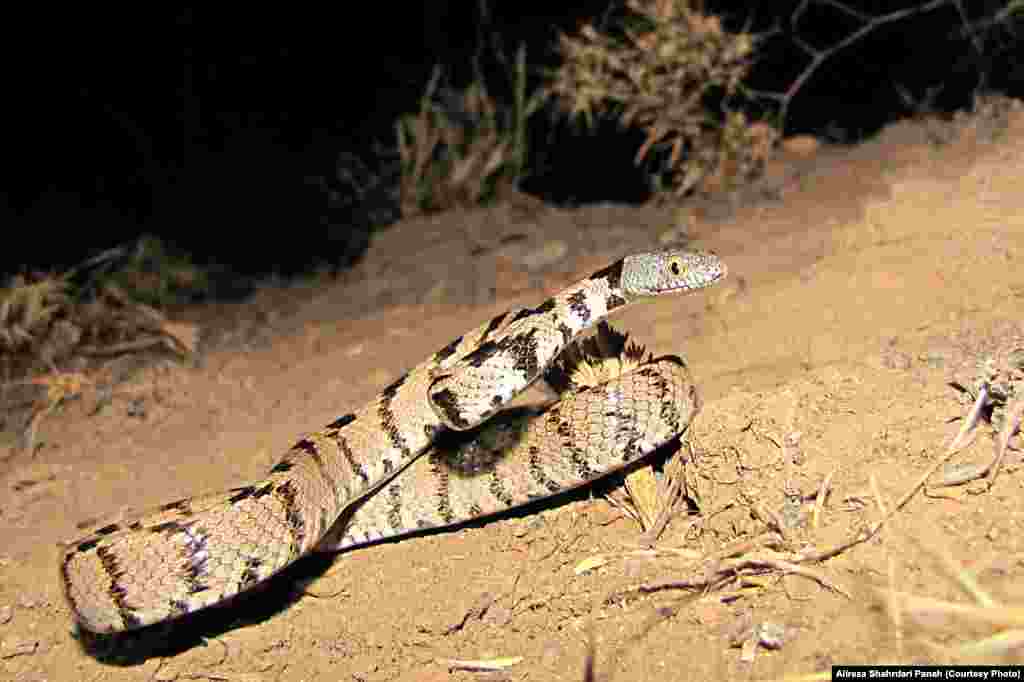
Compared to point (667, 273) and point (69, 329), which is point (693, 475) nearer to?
point (667, 273)

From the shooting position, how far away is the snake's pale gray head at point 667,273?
18.0 feet

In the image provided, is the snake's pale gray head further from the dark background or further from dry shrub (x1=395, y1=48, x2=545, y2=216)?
dry shrub (x1=395, y1=48, x2=545, y2=216)

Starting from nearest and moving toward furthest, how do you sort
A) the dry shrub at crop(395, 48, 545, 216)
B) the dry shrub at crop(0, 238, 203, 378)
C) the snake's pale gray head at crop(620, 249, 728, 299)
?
the snake's pale gray head at crop(620, 249, 728, 299)
the dry shrub at crop(0, 238, 203, 378)
the dry shrub at crop(395, 48, 545, 216)

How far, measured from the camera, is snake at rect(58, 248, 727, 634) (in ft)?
16.1

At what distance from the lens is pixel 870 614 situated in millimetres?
3668

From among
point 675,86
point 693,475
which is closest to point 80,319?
point 675,86

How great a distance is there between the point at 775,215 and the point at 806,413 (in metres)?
4.33

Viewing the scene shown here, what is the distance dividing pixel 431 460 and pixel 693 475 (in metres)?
1.46

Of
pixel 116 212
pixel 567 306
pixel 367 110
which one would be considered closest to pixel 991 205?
pixel 567 306

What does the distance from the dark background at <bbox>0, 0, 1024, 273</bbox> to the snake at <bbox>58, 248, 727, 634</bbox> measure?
5.01 meters

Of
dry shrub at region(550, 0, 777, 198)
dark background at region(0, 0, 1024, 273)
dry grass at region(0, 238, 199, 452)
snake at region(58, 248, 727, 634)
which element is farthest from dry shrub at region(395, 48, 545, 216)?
snake at region(58, 248, 727, 634)

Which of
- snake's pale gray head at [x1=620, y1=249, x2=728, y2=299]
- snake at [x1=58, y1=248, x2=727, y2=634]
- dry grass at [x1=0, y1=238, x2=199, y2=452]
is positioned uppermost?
snake's pale gray head at [x1=620, y1=249, x2=728, y2=299]

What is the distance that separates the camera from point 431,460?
223 inches

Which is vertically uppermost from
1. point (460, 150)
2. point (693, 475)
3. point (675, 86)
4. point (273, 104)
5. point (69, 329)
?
point (675, 86)
